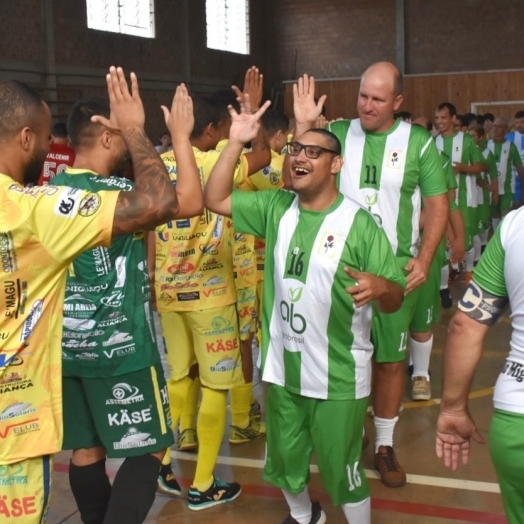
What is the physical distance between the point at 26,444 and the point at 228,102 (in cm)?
273

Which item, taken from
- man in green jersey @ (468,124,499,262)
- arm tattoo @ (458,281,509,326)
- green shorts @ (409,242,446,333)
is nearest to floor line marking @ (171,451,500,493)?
green shorts @ (409,242,446,333)

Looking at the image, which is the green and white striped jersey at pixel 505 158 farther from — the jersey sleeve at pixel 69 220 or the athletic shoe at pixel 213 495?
the jersey sleeve at pixel 69 220

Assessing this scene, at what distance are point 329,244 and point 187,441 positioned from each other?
7.29ft

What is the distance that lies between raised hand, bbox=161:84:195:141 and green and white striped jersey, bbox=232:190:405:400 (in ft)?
2.41

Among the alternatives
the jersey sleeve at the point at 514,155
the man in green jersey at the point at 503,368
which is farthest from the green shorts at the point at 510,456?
the jersey sleeve at the point at 514,155

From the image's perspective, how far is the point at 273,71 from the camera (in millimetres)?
23750

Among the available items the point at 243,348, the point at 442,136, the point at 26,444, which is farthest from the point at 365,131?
the point at 442,136

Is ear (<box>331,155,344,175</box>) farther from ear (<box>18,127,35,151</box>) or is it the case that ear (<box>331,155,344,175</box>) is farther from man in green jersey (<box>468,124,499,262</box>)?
man in green jersey (<box>468,124,499,262</box>)

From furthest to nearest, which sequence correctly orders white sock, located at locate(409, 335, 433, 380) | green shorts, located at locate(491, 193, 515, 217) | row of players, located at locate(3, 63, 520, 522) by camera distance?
green shorts, located at locate(491, 193, 515, 217), white sock, located at locate(409, 335, 433, 380), row of players, located at locate(3, 63, 520, 522)

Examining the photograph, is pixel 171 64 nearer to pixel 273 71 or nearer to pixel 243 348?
pixel 273 71

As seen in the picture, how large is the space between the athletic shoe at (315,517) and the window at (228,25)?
18.6 m

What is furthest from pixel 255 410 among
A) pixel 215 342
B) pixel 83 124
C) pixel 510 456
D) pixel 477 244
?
pixel 477 244

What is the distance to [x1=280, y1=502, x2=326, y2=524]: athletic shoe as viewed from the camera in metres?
4.03

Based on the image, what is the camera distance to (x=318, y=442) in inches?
141
